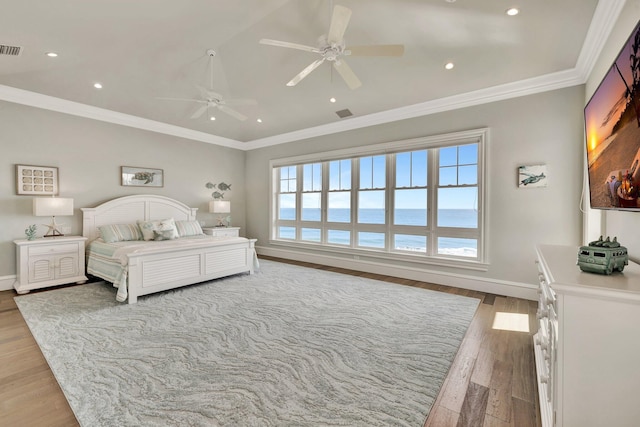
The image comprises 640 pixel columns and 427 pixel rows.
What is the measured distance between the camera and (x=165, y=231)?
16.3 feet

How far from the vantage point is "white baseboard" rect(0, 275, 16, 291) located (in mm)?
4141

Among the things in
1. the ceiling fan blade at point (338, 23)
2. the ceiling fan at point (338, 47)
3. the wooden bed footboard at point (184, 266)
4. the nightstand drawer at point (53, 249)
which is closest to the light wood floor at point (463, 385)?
the wooden bed footboard at point (184, 266)

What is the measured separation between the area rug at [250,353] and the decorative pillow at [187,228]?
1.68 meters

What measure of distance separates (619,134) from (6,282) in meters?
7.11

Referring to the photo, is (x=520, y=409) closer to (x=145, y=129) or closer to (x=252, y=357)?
(x=252, y=357)

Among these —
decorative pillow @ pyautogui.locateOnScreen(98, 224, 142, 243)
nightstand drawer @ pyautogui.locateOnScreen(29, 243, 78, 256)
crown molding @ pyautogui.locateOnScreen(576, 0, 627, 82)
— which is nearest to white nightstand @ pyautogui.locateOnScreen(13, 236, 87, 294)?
nightstand drawer @ pyautogui.locateOnScreen(29, 243, 78, 256)

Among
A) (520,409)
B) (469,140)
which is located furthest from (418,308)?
(469,140)

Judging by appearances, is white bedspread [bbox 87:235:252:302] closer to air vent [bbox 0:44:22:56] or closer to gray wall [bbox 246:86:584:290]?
air vent [bbox 0:44:22:56]

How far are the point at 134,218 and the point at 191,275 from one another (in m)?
2.16

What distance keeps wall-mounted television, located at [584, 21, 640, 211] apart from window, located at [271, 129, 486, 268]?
7.06 ft

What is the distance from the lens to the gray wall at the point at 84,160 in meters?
4.19

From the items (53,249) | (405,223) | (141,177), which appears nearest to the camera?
(53,249)

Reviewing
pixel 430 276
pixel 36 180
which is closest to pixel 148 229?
pixel 36 180

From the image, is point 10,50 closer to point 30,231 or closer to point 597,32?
point 30,231
